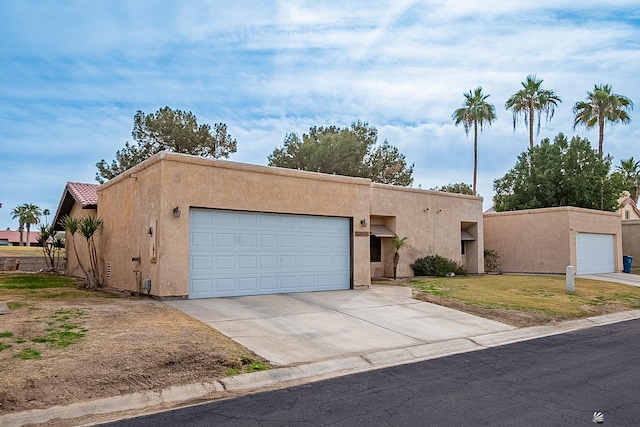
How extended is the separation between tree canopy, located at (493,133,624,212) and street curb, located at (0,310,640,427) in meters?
23.7

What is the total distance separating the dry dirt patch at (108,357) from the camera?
6.42 meters

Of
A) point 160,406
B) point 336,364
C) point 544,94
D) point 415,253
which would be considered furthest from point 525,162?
point 160,406

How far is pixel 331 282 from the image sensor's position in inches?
659

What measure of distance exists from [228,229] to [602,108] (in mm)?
38281

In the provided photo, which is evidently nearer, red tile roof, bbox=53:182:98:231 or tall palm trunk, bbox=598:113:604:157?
red tile roof, bbox=53:182:98:231

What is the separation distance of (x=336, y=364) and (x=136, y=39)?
11371 mm

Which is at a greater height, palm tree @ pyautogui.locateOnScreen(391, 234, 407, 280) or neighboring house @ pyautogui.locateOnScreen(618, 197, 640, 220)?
neighboring house @ pyautogui.locateOnScreen(618, 197, 640, 220)

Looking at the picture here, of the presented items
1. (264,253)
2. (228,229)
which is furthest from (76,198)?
(264,253)

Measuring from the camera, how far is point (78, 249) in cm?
2297

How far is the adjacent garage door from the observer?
14.1 m

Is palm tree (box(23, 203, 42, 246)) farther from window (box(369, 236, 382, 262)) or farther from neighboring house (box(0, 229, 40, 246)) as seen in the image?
window (box(369, 236, 382, 262))

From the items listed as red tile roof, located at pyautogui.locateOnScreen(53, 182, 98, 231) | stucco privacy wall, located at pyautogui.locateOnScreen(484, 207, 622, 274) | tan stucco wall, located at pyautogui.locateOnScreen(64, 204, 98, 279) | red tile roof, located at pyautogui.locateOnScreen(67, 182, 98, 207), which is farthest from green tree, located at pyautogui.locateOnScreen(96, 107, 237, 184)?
stucco privacy wall, located at pyautogui.locateOnScreen(484, 207, 622, 274)

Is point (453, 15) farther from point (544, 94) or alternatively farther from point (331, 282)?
point (544, 94)

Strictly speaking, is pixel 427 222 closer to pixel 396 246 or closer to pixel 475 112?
pixel 396 246
